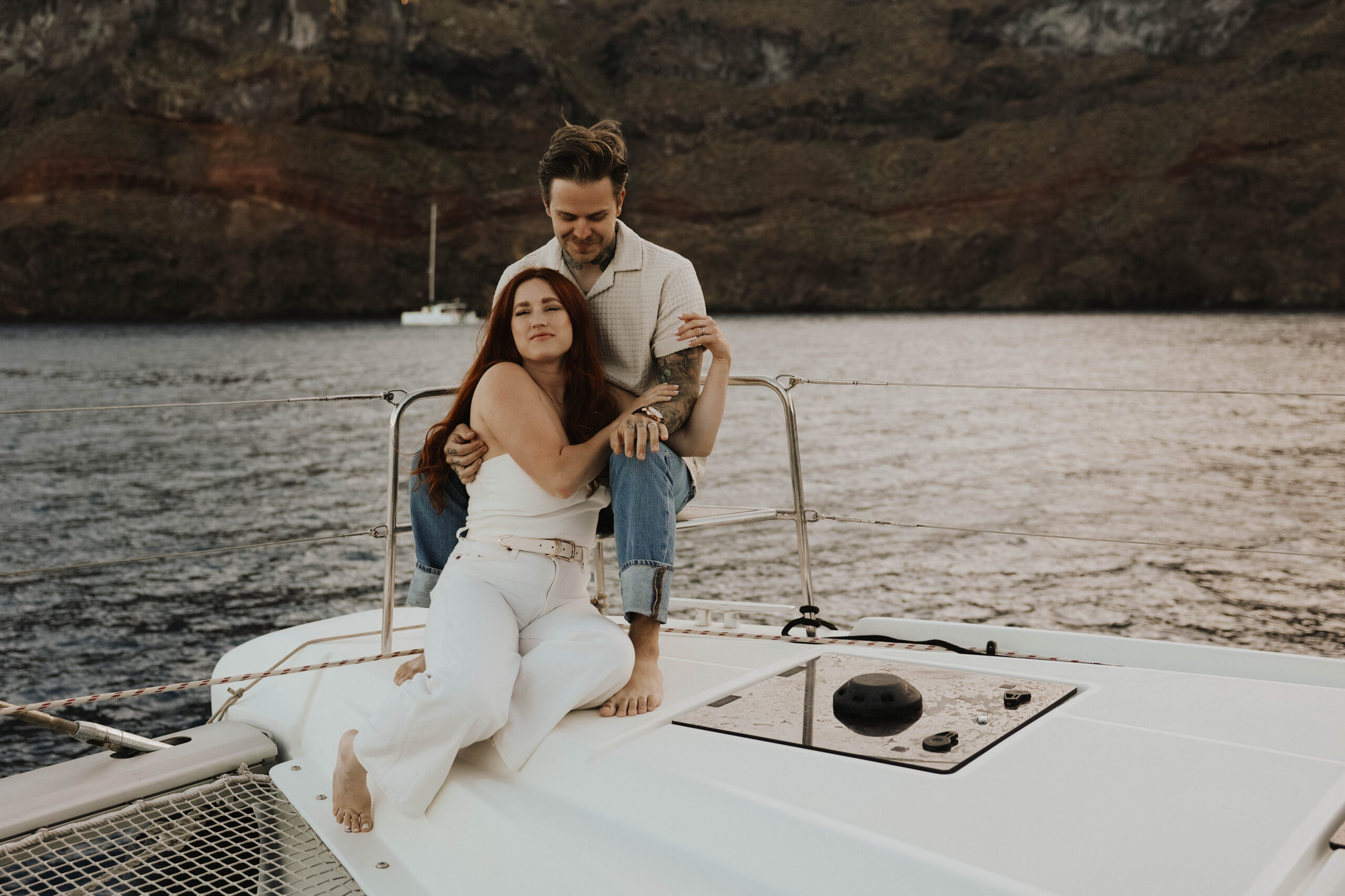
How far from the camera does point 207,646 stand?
330 inches

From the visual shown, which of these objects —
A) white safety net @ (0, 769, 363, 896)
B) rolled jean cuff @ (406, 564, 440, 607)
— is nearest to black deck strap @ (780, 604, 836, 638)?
rolled jean cuff @ (406, 564, 440, 607)

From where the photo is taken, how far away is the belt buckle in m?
2.32

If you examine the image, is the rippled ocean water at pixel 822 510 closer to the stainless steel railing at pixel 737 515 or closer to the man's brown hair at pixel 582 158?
the stainless steel railing at pixel 737 515

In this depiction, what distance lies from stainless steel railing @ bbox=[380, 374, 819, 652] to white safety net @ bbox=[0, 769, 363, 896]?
540 millimetres

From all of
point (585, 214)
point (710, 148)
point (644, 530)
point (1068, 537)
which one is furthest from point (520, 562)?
point (710, 148)

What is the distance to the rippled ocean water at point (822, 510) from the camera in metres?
8.97

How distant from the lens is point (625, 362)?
278 cm

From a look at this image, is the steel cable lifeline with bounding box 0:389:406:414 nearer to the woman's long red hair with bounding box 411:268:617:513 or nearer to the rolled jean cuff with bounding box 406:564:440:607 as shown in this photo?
the woman's long red hair with bounding box 411:268:617:513

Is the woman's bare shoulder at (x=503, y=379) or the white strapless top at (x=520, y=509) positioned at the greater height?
the woman's bare shoulder at (x=503, y=379)

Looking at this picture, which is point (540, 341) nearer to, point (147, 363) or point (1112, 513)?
point (1112, 513)

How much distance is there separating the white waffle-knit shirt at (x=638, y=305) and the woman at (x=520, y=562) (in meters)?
0.10

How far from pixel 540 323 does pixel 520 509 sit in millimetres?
458

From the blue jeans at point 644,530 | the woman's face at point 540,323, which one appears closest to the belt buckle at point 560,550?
the blue jeans at point 644,530

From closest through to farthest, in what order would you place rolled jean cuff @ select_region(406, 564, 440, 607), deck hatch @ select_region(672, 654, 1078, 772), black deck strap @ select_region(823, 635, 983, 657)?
deck hatch @ select_region(672, 654, 1078, 772) < black deck strap @ select_region(823, 635, 983, 657) < rolled jean cuff @ select_region(406, 564, 440, 607)
